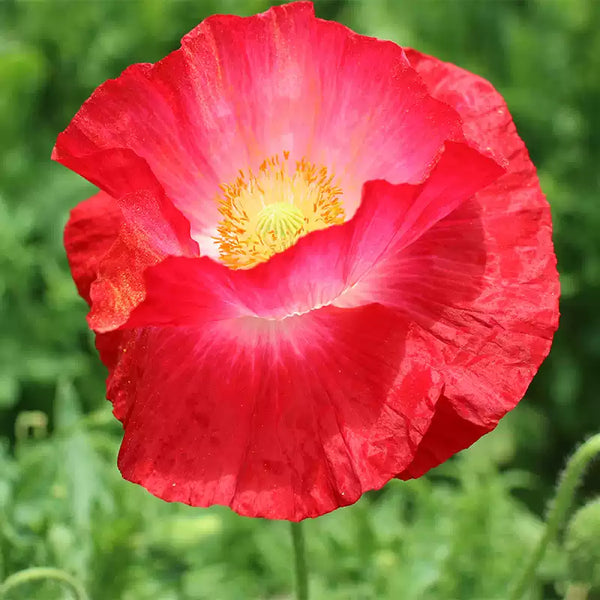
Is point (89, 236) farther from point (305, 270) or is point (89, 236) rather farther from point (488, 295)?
point (488, 295)

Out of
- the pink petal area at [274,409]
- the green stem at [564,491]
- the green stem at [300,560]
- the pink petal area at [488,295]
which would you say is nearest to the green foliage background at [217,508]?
the green stem at [564,491]

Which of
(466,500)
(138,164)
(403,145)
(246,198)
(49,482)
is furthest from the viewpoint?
(466,500)

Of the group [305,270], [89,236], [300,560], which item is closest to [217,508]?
[300,560]

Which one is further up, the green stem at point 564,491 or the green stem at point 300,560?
the green stem at point 564,491

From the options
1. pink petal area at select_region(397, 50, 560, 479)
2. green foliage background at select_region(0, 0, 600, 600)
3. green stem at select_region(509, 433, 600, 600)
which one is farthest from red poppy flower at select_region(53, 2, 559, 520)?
→ green foliage background at select_region(0, 0, 600, 600)

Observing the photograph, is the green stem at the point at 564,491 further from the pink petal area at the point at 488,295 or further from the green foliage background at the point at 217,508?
the green foliage background at the point at 217,508

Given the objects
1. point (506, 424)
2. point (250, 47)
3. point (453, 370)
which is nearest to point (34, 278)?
point (506, 424)

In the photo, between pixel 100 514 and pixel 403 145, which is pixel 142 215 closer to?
pixel 403 145
